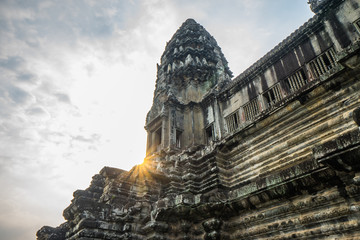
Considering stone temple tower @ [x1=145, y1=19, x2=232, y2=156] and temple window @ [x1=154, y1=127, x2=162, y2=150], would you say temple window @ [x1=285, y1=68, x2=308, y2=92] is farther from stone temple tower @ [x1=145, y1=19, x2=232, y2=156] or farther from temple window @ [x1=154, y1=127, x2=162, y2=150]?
temple window @ [x1=154, y1=127, x2=162, y2=150]

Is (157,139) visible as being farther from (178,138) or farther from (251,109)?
(251,109)

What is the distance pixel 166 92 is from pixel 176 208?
10.7m

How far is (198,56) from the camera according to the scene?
66.4 feet

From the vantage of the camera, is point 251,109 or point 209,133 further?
point 209,133

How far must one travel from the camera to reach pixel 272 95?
36.3 ft

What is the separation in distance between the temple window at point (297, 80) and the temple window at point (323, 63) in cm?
48

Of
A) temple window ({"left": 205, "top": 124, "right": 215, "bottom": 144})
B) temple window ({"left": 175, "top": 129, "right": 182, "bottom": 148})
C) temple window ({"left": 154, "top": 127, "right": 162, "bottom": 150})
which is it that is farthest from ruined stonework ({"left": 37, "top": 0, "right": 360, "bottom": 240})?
temple window ({"left": 154, "top": 127, "right": 162, "bottom": 150})

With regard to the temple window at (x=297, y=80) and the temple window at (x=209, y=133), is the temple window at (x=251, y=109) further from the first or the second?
the temple window at (x=209, y=133)

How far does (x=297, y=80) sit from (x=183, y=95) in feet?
28.9

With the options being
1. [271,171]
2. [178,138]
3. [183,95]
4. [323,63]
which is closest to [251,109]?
[323,63]

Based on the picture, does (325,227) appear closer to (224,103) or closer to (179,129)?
(224,103)

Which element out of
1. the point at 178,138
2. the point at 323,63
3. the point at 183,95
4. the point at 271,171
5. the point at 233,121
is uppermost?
the point at 183,95

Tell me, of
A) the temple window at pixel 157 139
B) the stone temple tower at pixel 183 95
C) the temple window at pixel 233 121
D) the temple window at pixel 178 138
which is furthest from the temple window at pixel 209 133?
the temple window at pixel 157 139

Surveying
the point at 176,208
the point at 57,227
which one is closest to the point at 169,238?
the point at 176,208
